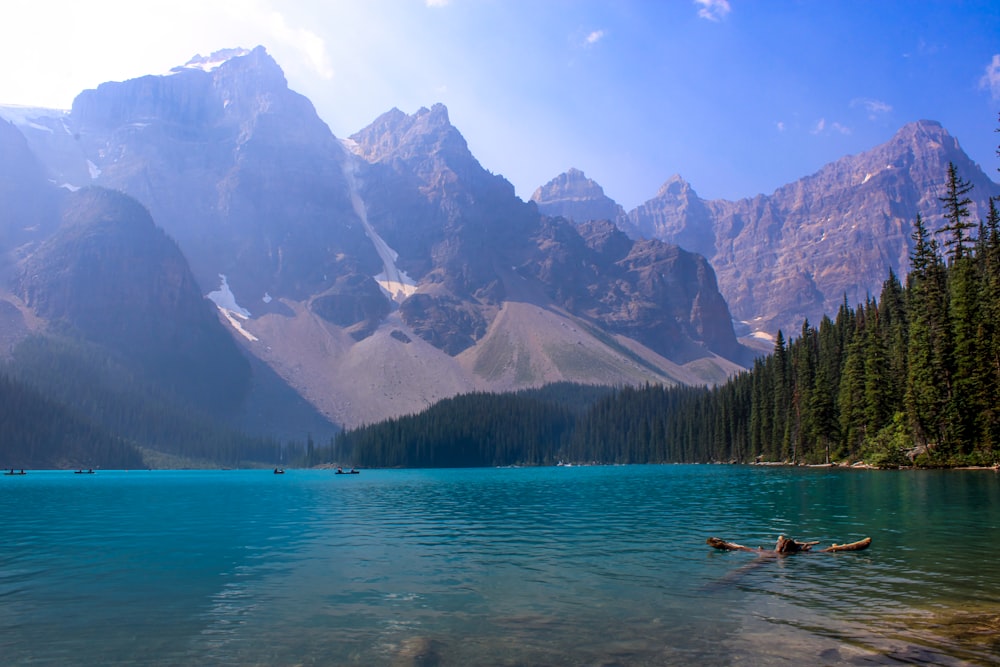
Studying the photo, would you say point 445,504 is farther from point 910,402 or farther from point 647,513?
point 910,402

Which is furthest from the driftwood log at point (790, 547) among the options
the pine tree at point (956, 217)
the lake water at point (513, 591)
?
the pine tree at point (956, 217)

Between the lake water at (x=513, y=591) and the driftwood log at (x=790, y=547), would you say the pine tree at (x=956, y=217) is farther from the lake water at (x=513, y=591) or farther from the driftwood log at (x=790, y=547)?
the driftwood log at (x=790, y=547)

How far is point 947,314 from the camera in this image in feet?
286

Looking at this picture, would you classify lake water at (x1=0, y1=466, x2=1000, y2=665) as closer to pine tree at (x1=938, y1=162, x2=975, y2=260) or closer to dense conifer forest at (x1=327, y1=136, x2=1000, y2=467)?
dense conifer forest at (x1=327, y1=136, x2=1000, y2=467)


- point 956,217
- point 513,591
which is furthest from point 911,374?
point 513,591

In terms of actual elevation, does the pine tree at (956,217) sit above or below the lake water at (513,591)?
above

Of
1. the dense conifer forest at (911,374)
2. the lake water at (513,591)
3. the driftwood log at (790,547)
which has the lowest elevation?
the lake water at (513,591)

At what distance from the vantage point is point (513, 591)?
78.6 feet

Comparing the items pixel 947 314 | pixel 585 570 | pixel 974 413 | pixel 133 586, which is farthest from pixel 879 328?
pixel 133 586

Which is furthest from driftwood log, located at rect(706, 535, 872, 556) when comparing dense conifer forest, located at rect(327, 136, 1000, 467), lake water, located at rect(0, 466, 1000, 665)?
dense conifer forest, located at rect(327, 136, 1000, 467)

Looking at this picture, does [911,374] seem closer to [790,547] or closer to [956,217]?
[956,217]

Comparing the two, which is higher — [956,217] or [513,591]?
[956,217]

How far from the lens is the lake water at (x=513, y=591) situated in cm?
1703

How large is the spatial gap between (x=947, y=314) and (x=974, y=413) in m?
13.7
